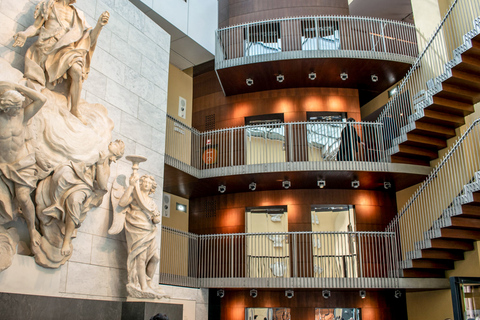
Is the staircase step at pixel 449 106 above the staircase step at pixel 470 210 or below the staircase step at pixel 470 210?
above

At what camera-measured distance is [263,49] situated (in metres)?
18.2

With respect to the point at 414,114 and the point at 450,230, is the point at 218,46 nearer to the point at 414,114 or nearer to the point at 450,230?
the point at 414,114

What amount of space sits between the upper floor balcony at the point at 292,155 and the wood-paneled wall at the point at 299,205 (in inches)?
17.2

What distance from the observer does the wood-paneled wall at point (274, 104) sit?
1844 centimetres

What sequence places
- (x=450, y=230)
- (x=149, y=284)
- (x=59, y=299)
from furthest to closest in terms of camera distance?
(x=450, y=230), (x=149, y=284), (x=59, y=299)

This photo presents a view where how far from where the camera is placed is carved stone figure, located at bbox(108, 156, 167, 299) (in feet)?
30.4

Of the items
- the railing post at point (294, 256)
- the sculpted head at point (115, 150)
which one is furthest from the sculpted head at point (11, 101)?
the railing post at point (294, 256)

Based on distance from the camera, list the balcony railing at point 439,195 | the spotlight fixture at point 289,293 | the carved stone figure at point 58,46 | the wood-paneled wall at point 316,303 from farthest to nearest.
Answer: the wood-paneled wall at point 316,303
the spotlight fixture at point 289,293
the balcony railing at point 439,195
the carved stone figure at point 58,46

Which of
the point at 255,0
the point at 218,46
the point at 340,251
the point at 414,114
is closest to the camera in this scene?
the point at 414,114

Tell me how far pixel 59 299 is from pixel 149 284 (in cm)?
230

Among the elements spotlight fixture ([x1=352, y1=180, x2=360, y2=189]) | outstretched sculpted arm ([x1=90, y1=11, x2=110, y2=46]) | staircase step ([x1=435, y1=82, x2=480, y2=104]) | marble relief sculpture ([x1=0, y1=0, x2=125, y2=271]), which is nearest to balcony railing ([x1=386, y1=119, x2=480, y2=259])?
staircase step ([x1=435, y1=82, x2=480, y2=104])

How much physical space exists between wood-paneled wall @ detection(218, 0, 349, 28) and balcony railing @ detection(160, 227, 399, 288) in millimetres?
9038

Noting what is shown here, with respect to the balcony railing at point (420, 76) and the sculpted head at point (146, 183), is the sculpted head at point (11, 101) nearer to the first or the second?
the sculpted head at point (146, 183)

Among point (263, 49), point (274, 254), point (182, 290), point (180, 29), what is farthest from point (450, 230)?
point (180, 29)
